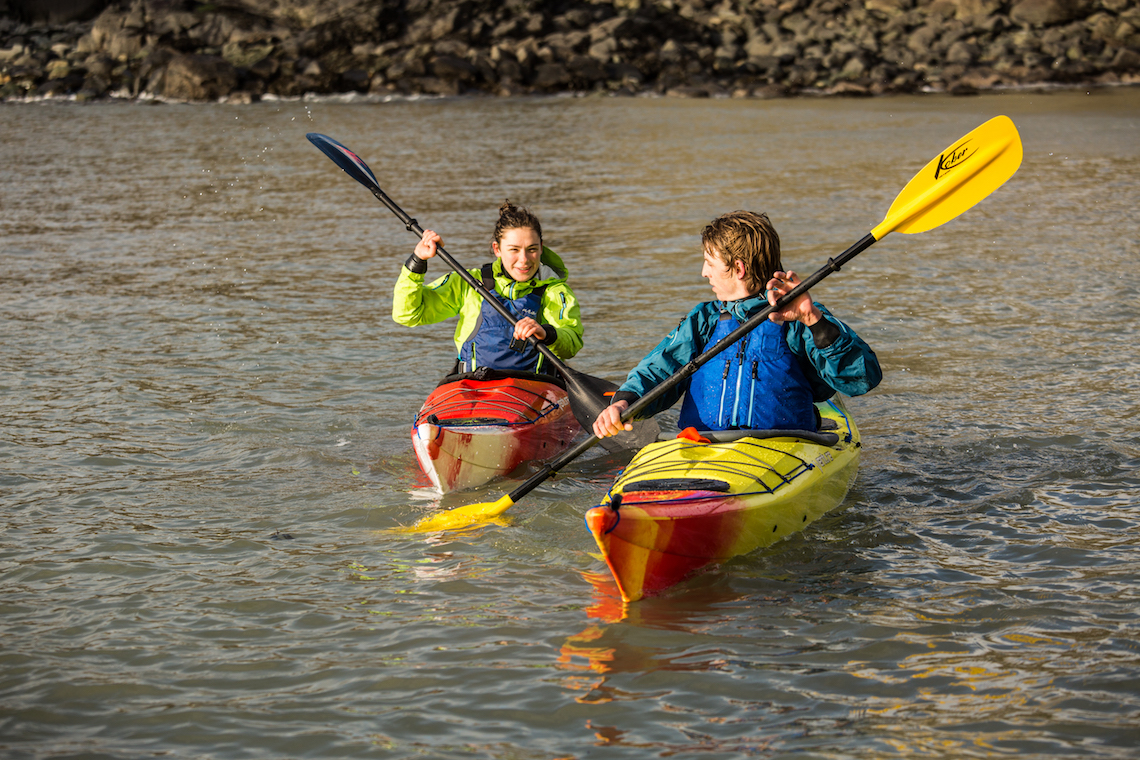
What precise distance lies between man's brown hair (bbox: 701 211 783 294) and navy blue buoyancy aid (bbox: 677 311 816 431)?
0.65 feet

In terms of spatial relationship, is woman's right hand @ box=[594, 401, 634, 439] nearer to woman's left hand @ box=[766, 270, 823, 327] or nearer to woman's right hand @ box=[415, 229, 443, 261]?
woman's left hand @ box=[766, 270, 823, 327]

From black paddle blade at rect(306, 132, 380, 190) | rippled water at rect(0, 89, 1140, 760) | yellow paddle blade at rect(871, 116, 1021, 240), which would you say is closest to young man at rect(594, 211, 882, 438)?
rippled water at rect(0, 89, 1140, 760)

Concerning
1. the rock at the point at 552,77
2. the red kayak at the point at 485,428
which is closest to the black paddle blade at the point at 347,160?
the red kayak at the point at 485,428

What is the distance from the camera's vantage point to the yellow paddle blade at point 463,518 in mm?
4781

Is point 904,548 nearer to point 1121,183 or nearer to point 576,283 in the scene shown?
point 576,283

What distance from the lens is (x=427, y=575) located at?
4.32 metres

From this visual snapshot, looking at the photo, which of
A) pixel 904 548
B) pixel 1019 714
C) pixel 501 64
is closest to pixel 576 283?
pixel 904 548

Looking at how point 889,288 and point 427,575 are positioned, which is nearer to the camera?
point 427,575

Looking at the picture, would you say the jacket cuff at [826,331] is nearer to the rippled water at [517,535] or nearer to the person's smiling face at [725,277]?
the person's smiling face at [725,277]

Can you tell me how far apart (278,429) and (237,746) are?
3.24 metres

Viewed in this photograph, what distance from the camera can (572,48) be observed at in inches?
1214

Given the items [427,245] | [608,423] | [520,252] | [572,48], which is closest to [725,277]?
[608,423]

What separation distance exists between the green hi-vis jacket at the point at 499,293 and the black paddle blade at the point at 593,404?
229 millimetres

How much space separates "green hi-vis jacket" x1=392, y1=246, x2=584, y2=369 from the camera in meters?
5.62
